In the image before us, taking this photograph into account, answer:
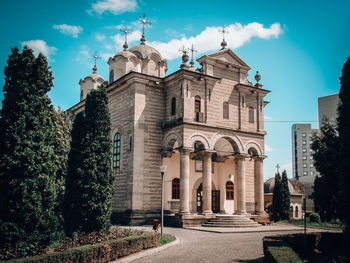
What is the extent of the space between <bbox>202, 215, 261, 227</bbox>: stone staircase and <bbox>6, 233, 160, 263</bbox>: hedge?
10.0 m

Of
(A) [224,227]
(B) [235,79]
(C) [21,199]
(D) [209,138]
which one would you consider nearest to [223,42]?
(B) [235,79]

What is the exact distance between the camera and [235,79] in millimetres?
30578

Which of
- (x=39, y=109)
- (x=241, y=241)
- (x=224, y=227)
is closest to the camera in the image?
(x=39, y=109)

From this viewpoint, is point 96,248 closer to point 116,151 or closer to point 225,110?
point 116,151

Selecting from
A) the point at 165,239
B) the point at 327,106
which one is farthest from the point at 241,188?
the point at 327,106

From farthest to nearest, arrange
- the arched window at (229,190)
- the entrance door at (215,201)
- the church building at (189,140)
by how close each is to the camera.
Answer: the arched window at (229,190) → the entrance door at (215,201) → the church building at (189,140)

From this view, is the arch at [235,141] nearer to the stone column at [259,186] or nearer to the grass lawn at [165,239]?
the stone column at [259,186]

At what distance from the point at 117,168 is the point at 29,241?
1710 cm

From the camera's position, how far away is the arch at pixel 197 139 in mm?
26183

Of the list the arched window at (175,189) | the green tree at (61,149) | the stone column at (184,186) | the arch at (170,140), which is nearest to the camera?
the green tree at (61,149)

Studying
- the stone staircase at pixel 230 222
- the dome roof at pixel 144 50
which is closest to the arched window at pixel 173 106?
the dome roof at pixel 144 50

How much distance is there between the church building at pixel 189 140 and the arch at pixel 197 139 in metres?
0.07

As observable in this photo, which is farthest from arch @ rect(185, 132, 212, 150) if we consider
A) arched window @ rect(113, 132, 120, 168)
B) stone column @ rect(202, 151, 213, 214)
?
arched window @ rect(113, 132, 120, 168)

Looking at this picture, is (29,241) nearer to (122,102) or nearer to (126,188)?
(126,188)
